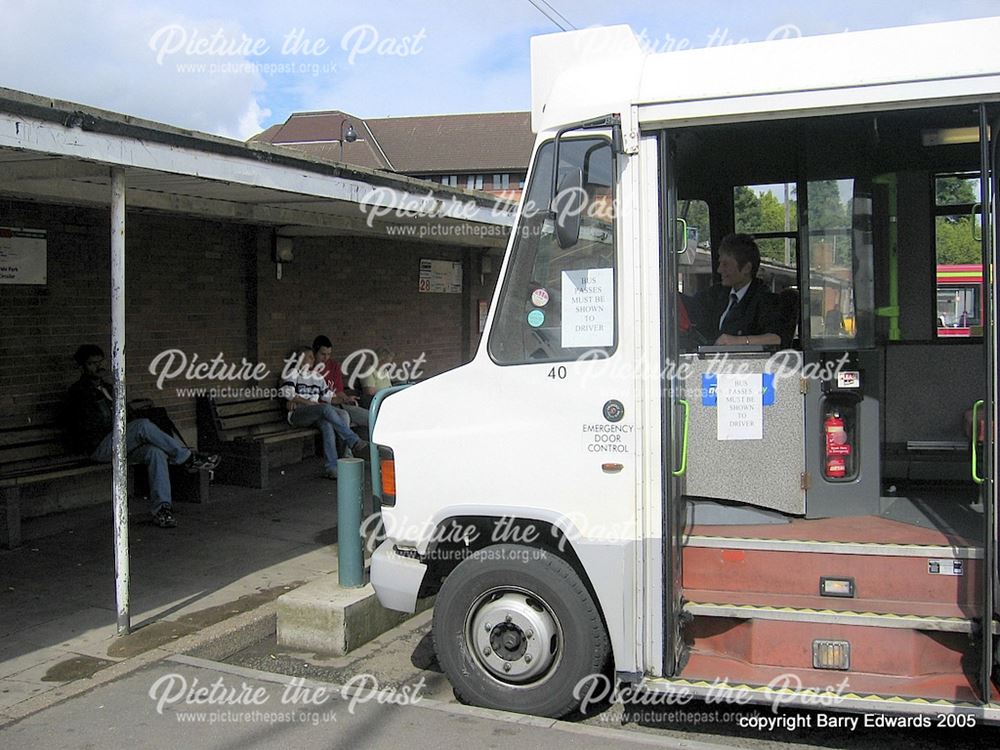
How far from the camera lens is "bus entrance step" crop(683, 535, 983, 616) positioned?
13.5ft

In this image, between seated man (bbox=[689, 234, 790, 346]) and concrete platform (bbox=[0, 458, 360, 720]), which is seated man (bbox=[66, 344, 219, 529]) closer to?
concrete platform (bbox=[0, 458, 360, 720])

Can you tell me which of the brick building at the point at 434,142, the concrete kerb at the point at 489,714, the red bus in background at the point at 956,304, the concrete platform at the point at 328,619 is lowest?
the concrete kerb at the point at 489,714

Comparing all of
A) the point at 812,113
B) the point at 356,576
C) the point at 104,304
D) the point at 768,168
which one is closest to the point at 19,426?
the point at 104,304

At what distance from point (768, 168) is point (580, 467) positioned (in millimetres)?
2343

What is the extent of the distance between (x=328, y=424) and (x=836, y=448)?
6.75 metres

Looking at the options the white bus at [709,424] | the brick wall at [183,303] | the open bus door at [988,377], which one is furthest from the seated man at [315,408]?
the open bus door at [988,377]

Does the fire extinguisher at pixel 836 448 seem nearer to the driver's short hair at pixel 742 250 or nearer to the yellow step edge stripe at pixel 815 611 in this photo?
the yellow step edge stripe at pixel 815 611

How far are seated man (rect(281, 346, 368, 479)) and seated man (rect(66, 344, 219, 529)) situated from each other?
2.19 meters

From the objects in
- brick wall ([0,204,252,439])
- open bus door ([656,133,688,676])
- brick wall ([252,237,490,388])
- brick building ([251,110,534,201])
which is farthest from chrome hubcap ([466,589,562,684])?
brick building ([251,110,534,201])

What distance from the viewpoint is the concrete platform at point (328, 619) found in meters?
5.65

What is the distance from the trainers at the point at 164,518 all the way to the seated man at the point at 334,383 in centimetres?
279

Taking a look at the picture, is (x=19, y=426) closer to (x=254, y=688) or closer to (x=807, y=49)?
(x=254, y=688)

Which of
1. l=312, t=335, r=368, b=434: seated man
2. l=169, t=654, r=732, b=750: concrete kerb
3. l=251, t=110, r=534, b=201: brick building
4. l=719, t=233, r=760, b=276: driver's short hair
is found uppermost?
l=251, t=110, r=534, b=201: brick building

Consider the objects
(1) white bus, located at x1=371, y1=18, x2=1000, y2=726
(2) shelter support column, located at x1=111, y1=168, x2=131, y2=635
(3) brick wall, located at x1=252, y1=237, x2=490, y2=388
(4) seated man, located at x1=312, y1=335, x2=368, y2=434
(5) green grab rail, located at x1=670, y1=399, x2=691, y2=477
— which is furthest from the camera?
(3) brick wall, located at x1=252, y1=237, x2=490, y2=388
